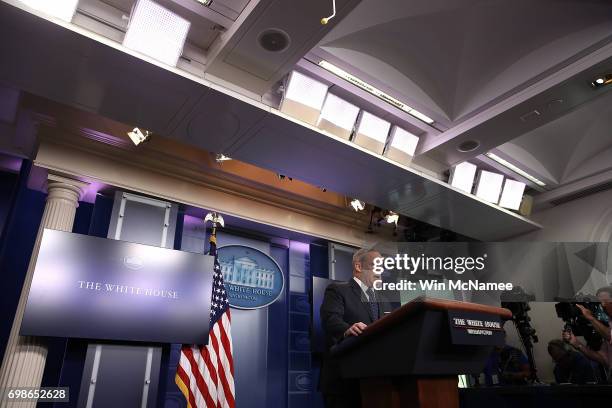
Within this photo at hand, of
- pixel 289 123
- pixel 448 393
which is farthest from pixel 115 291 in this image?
pixel 448 393

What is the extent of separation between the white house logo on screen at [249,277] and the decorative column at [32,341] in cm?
165

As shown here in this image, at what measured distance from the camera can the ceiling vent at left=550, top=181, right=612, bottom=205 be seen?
17.1 ft

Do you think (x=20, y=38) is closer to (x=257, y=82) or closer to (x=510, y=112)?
(x=257, y=82)

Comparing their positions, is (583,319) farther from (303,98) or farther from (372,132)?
(303,98)

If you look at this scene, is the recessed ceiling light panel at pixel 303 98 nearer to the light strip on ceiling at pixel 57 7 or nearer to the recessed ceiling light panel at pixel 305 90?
the recessed ceiling light panel at pixel 305 90

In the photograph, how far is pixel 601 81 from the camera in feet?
11.1

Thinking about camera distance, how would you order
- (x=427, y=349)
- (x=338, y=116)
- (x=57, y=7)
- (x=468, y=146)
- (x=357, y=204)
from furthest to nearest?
1. (x=357, y=204)
2. (x=468, y=146)
3. (x=338, y=116)
4. (x=57, y=7)
5. (x=427, y=349)

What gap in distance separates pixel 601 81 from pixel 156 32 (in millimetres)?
3298

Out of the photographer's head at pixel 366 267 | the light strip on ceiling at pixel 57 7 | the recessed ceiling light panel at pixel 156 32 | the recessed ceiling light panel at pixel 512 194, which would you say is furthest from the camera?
the recessed ceiling light panel at pixel 512 194

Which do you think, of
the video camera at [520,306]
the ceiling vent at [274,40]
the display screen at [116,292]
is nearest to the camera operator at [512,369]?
the video camera at [520,306]

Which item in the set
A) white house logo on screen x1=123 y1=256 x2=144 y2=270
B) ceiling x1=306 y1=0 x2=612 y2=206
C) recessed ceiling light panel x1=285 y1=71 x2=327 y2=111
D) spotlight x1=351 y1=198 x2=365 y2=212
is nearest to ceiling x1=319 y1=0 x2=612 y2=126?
ceiling x1=306 y1=0 x2=612 y2=206

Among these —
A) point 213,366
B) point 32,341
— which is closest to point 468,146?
point 213,366

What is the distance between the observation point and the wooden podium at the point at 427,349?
4.22 feet

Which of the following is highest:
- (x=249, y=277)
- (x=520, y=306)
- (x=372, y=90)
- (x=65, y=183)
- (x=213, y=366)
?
(x=372, y=90)
